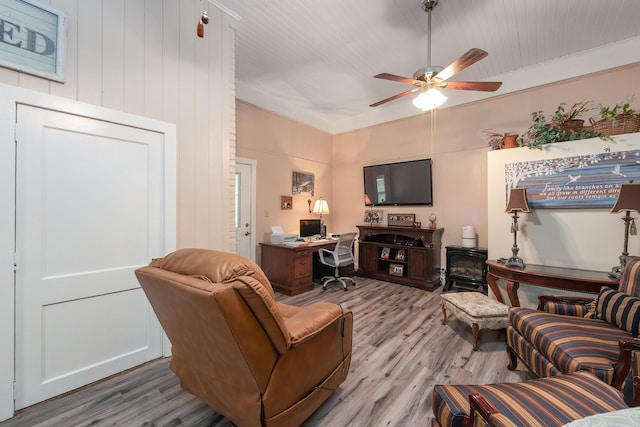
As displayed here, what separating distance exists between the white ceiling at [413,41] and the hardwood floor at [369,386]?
3549 millimetres

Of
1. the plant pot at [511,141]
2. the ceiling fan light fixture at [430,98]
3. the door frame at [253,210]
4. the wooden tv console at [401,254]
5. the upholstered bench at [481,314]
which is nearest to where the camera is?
the upholstered bench at [481,314]

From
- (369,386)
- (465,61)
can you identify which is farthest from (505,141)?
(369,386)

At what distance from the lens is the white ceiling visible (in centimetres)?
278

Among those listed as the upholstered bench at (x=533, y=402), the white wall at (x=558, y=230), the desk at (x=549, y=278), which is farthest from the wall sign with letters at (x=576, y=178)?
the upholstered bench at (x=533, y=402)

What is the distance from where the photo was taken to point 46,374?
6.01ft

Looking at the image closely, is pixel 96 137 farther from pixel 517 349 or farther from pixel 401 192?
pixel 401 192

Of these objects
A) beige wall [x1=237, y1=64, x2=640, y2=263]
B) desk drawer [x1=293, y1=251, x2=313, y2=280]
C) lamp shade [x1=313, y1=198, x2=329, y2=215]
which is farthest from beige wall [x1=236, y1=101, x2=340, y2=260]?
desk drawer [x1=293, y1=251, x2=313, y2=280]

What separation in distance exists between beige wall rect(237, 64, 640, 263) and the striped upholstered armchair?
67.7 inches

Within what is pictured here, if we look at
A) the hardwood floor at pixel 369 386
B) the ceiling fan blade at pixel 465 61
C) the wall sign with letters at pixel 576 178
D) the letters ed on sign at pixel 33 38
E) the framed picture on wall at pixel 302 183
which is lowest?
the hardwood floor at pixel 369 386

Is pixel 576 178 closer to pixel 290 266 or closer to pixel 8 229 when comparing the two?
pixel 290 266

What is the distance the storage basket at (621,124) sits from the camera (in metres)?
2.64

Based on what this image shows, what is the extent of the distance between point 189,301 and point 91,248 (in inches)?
57.8

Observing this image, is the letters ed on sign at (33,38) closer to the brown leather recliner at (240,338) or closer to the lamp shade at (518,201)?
the brown leather recliner at (240,338)

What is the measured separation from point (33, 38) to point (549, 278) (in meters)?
4.72
